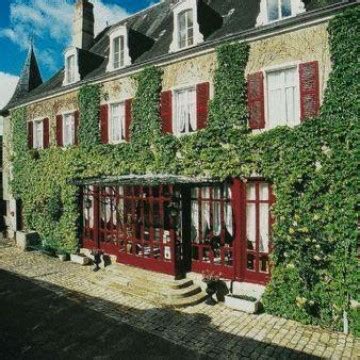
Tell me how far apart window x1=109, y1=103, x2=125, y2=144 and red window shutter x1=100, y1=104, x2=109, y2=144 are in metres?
0.17

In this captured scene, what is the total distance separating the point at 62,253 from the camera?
15.8 m

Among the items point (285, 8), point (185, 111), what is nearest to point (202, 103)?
point (185, 111)

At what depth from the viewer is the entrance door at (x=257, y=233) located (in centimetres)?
1046

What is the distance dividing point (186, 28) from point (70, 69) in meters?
6.78

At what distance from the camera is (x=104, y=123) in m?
14.8

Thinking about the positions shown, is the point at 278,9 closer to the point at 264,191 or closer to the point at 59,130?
the point at 264,191

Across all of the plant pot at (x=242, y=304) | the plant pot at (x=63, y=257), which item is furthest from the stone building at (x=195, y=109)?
the plant pot at (x=63, y=257)

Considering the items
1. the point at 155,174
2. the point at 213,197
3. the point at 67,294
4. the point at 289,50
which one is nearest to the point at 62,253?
the point at 67,294

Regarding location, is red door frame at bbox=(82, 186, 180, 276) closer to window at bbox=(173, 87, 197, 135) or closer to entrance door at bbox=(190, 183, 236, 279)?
entrance door at bbox=(190, 183, 236, 279)

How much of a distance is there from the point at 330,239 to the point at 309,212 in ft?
2.70

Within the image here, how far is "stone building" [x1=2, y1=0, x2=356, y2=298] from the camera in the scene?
1006 cm

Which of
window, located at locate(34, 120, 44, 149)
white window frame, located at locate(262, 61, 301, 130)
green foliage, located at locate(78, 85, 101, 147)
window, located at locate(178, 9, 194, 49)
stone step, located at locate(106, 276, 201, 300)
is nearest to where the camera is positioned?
white window frame, located at locate(262, 61, 301, 130)

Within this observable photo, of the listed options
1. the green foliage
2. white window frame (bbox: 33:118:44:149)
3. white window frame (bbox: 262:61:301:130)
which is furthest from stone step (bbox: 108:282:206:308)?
white window frame (bbox: 33:118:44:149)

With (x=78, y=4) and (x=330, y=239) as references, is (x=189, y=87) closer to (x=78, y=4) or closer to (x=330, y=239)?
(x=330, y=239)
